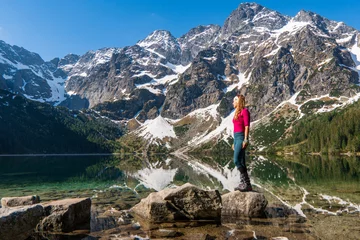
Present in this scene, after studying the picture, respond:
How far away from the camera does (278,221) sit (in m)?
14.9

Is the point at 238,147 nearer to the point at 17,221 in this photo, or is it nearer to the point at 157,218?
the point at 157,218

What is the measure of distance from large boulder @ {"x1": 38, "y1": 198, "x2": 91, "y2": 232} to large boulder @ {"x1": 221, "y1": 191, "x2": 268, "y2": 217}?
8.01 metres

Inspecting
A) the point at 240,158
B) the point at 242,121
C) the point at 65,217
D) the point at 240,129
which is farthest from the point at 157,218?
the point at 242,121

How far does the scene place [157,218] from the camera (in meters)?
15.6

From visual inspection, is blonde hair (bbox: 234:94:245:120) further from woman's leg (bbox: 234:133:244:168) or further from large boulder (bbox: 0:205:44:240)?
large boulder (bbox: 0:205:44:240)

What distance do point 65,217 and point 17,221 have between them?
405 centimetres

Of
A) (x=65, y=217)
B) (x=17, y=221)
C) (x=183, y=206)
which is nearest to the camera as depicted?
(x=17, y=221)

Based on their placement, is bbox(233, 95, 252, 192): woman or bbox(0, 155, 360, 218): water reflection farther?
bbox(0, 155, 360, 218): water reflection

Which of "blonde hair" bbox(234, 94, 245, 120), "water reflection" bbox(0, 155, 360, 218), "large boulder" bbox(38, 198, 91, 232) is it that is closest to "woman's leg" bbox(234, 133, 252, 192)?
"blonde hair" bbox(234, 94, 245, 120)

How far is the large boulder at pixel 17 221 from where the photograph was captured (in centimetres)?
959

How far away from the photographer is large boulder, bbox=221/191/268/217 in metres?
16.4

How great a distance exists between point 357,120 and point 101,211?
19358cm

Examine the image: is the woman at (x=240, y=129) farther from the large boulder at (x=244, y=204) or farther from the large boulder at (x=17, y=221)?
the large boulder at (x=17, y=221)

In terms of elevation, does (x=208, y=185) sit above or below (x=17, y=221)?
below
